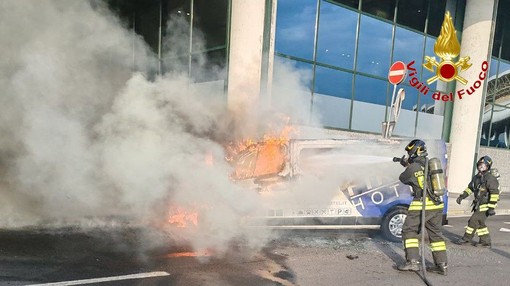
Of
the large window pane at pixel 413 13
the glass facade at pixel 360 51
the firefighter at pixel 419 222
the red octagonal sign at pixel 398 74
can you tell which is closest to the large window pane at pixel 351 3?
the glass facade at pixel 360 51

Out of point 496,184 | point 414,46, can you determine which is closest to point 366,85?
point 414,46

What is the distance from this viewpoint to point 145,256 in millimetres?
4961

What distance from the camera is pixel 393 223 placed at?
640cm

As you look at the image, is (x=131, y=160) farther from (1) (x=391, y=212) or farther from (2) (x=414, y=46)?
(2) (x=414, y=46)

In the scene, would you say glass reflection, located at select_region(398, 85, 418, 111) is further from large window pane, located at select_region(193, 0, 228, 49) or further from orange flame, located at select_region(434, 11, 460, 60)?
large window pane, located at select_region(193, 0, 228, 49)

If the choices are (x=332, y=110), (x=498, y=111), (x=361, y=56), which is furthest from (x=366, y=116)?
(x=498, y=111)

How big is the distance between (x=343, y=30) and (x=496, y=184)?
7746 millimetres

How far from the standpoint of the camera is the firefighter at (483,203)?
6.50m

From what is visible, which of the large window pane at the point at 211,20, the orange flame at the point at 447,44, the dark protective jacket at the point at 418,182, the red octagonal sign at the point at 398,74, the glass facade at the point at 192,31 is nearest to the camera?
the dark protective jacket at the point at 418,182

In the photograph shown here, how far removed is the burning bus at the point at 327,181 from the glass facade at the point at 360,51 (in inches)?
227

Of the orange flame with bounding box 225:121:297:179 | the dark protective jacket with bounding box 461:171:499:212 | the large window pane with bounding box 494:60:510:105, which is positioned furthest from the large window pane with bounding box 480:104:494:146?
the orange flame with bounding box 225:121:297:179

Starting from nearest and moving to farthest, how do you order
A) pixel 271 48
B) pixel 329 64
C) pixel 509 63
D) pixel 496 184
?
1. pixel 496 184
2. pixel 271 48
3. pixel 329 64
4. pixel 509 63

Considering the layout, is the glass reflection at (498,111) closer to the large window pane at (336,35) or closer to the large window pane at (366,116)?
the large window pane at (366,116)

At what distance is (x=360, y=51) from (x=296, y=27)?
2.83 meters
